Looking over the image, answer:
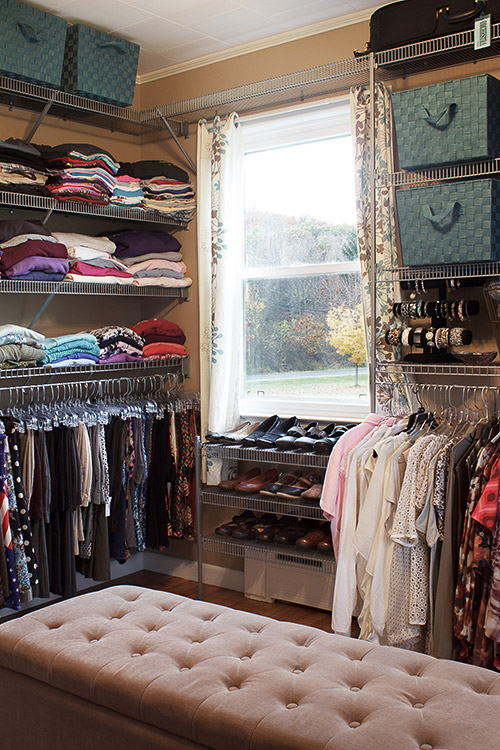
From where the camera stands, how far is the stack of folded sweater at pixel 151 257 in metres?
4.08

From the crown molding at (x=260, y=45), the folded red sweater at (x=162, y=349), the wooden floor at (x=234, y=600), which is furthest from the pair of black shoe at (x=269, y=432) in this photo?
the crown molding at (x=260, y=45)

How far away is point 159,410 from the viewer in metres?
4.03

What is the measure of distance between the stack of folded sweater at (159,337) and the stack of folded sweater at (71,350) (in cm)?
39

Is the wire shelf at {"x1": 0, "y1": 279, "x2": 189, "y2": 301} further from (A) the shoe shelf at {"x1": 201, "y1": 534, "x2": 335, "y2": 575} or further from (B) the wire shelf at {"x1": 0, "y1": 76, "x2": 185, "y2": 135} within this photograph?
(A) the shoe shelf at {"x1": 201, "y1": 534, "x2": 335, "y2": 575}

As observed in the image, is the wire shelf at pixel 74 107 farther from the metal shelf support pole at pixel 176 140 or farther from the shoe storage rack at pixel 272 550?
the shoe storage rack at pixel 272 550

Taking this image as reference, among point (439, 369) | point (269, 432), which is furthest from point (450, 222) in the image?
point (269, 432)

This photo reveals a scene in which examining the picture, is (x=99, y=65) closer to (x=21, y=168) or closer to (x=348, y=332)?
(x=21, y=168)

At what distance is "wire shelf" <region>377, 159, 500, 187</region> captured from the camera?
3021mm

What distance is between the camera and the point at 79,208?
371cm

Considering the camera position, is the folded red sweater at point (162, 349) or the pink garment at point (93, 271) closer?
the pink garment at point (93, 271)

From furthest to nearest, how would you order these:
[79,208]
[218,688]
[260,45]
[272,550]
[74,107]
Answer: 1. [260,45]
2. [74,107]
3. [79,208]
4. [272,550]
5. [218,688]

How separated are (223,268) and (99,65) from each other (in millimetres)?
1178

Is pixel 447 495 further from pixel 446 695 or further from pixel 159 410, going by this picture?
pixel 159 410

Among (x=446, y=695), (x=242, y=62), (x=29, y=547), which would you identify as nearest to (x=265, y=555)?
(x=29, y=547)
